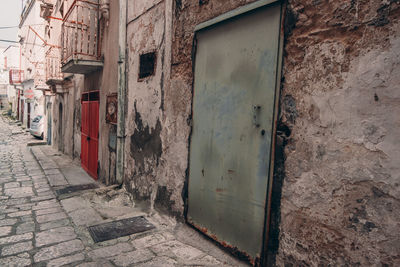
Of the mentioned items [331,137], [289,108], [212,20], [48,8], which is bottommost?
[331,137]

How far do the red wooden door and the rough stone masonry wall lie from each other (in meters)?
6.27

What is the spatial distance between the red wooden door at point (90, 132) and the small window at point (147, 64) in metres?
3.06

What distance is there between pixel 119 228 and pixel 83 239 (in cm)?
49

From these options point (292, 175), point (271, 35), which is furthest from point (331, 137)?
point (271, 35)

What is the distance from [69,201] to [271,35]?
15.6 ft

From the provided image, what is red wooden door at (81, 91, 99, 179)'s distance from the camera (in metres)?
7.45

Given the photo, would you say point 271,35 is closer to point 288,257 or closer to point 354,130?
point 354,130

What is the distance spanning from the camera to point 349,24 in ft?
6.18

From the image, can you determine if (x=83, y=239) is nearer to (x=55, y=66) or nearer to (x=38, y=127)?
(x=55, y=66)

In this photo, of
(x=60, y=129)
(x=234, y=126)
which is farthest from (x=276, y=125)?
(x=60, y=129)

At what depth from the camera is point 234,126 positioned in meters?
2.85

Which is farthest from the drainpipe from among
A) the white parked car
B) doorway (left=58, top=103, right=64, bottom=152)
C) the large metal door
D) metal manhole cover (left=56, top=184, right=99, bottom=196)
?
the white parked car

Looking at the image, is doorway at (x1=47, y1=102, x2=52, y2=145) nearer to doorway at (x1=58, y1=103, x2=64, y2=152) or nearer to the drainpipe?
doorway at (x1=58, y1=103, x2=64, y2=152)

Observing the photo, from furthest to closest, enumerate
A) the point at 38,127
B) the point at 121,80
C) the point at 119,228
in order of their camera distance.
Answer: the point at 38,127 → the point at 121,80 → the point at 119,228
